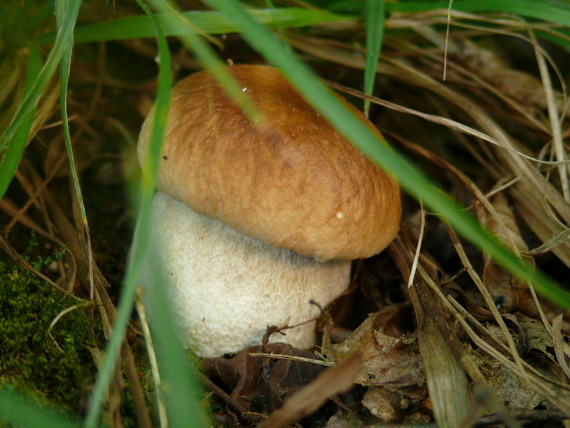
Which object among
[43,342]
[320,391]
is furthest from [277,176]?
[43,342]

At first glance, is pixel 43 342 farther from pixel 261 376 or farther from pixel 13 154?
pixel 261 376

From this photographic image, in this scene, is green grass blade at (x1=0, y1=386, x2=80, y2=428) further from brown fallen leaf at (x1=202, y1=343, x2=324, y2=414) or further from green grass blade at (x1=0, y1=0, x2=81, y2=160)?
green grass blade at (x1=0, y1=0, x2=81, y2=160)

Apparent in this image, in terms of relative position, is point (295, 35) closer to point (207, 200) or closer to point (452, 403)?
point (207, 200)

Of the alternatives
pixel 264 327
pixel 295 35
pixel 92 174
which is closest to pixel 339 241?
pixel 264 327

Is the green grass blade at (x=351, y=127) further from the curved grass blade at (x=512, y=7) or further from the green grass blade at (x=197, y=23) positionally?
the curved grass blade at (x=512, y=7)

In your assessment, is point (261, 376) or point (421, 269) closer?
point (261, 376)

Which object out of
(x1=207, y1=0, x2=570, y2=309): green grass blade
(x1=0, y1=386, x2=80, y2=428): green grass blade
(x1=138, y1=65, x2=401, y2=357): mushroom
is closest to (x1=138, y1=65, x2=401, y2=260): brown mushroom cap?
(x1=138, y1=65, x2=401, y2=357): mushroom

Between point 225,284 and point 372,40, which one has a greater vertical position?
point 372,40

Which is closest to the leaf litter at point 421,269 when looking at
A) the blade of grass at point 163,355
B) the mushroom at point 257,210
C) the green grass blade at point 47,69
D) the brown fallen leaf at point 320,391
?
the brown fallen leaf at point 320,391
